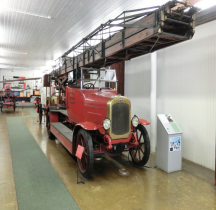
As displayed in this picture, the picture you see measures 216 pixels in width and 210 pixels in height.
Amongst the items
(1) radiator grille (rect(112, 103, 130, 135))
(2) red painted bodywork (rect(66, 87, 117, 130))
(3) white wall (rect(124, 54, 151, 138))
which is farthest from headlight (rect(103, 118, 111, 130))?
(3) white wall (rect(124, 54, 151, 138))

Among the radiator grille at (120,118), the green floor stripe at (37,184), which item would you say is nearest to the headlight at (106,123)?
the radiator grille at (120,118)

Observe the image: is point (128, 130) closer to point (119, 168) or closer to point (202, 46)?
point (119, 168)

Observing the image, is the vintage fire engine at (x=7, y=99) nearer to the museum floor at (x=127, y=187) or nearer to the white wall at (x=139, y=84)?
the museum floor at (x=127, y=187)

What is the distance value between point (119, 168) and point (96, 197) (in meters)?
1.21

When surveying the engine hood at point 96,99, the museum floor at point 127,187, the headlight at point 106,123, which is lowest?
the museum floor at point 127,187

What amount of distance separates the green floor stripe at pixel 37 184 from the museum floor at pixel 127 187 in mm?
41

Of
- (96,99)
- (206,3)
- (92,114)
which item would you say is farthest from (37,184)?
(206,3)

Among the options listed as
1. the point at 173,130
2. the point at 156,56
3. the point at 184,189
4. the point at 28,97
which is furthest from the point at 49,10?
the point at 28,97

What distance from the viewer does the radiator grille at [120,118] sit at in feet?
11.0

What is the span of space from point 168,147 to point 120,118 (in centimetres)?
114

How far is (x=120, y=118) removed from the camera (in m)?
3.44

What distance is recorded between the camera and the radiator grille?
336 centimetres

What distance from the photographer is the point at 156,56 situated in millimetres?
4836

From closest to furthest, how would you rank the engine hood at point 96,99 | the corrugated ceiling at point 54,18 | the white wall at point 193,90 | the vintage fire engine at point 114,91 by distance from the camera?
the vintage fire engine at point 114,91, the engine hood at point 96,99, the white wall at point 193,90, the corrugated ceiling at point 54,18
